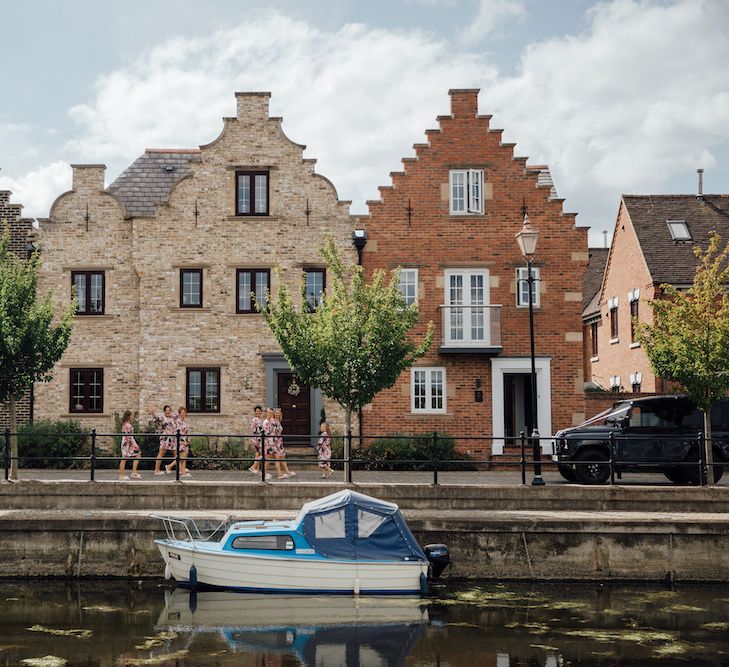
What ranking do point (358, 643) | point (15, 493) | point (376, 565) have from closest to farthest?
point (358, 643) < point (376, 565) < point (15, 493)

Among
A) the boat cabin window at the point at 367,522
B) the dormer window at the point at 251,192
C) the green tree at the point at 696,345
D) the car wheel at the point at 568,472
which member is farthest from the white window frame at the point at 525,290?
the boat cabin window at the point at 367,522

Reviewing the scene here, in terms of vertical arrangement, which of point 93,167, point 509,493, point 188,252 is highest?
point 93,167

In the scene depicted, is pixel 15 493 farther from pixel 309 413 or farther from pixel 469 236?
pixel 469 236

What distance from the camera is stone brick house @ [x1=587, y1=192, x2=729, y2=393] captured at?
32.0m

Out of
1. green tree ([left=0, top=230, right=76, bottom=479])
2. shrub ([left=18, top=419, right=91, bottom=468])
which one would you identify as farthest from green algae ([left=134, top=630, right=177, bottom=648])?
shrub ([left=18, top=419, right=91, bottom=468])

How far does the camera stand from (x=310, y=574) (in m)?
15.8

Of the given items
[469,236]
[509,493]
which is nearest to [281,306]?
[509,493]

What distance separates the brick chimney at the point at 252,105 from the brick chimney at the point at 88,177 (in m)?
4.79

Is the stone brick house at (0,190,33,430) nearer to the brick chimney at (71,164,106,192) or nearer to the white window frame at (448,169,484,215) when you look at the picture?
the brick chimney at (71,164,106,192)

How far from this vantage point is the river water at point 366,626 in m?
12.7

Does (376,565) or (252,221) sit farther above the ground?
(252,221)

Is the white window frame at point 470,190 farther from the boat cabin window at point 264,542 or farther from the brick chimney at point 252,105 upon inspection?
the boat cabin window at point 264,542

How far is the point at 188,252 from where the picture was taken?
2917cm

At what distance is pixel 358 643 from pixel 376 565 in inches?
95.9
